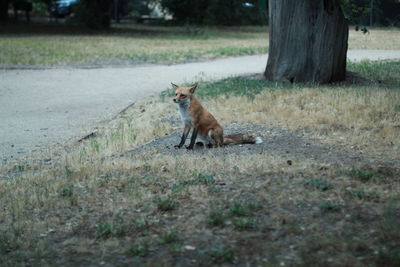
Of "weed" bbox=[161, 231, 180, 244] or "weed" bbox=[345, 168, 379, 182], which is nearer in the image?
"weed" bbox=[161, 231, 180, 244]

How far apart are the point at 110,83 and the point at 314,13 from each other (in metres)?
6.89

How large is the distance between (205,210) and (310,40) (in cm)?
876

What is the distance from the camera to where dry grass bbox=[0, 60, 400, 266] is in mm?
5055

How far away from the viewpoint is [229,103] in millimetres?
12273

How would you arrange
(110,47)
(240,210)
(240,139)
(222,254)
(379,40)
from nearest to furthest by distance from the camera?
(222,254) < (240,210) < (240,139) < (110,47) < (379,40)

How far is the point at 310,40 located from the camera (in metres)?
13.8

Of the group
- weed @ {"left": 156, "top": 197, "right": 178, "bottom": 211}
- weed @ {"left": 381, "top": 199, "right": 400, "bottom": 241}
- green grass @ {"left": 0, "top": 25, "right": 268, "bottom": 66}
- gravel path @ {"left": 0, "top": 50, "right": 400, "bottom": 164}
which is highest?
green grass @ {"left": 0, "top": 25, "right": 268, "bottom": 66}

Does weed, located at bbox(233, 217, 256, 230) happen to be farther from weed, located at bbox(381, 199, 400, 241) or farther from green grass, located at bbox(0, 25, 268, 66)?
green grass, located at bbox(0, 25, 268, 66)

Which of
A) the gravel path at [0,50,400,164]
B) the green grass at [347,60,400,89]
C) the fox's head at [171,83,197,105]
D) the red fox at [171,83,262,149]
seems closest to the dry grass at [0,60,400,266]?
the red fox at [171,83,262,149]

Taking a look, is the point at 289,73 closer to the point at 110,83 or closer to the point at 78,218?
the point at 110,83

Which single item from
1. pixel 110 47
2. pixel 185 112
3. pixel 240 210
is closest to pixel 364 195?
pixel 240 210

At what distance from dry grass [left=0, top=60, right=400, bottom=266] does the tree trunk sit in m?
4.73

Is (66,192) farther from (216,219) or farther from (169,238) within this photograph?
(216,219)

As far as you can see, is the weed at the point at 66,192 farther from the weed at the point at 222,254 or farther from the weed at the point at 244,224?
the weed at the point at 222,254
